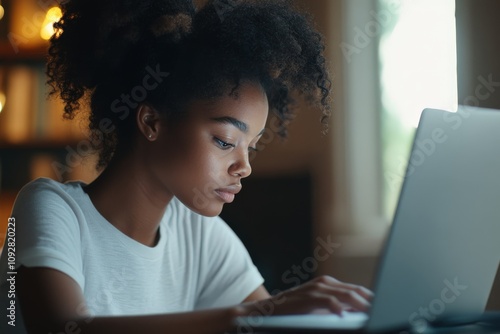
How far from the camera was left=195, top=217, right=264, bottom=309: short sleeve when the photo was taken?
4.79 feet

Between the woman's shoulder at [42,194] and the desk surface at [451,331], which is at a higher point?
the woman's shoulder at [42,194]

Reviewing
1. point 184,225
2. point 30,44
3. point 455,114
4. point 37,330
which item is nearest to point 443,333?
point 455,114

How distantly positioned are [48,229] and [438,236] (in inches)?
25.2

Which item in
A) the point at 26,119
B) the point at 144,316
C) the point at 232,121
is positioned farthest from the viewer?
the point at 26,119

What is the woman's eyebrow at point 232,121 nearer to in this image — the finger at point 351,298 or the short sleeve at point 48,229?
the short sleeve at point 48,229

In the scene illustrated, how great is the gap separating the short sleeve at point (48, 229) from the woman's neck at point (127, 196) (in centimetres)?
9

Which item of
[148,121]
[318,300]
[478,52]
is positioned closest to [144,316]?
[318,300]

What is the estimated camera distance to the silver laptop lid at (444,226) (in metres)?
0.71

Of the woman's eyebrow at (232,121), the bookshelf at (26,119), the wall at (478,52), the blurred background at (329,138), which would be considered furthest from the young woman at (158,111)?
the bookshelf at (26,119)

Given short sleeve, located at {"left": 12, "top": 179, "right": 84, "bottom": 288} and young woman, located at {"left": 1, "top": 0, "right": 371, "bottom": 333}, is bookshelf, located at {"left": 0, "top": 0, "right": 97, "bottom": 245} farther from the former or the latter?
short sleeve, located at {"left": 12, "top": 179, "right": 84, "bottom": 288}

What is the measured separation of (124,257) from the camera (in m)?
1.30

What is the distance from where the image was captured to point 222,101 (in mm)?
1270

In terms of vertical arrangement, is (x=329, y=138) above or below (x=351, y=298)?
above

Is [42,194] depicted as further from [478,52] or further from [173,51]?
[478,52]
